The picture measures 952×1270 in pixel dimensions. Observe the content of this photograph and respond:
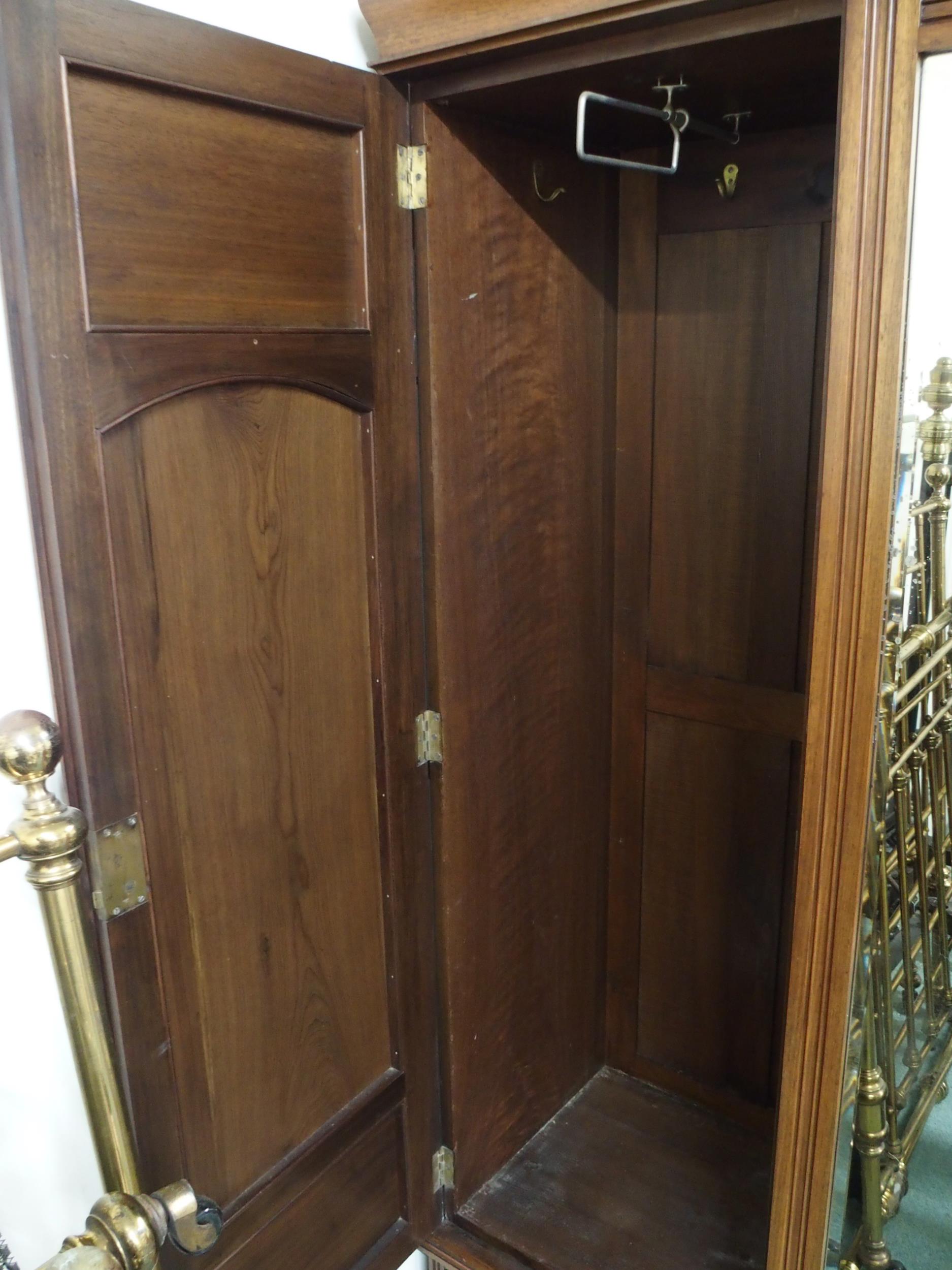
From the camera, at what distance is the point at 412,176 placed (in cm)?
140

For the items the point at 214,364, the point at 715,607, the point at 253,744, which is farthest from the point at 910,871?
the point at 214,364

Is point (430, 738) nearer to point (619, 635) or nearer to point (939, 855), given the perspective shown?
point (619, 635)

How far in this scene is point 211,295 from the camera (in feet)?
3.80

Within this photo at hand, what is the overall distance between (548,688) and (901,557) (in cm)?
78

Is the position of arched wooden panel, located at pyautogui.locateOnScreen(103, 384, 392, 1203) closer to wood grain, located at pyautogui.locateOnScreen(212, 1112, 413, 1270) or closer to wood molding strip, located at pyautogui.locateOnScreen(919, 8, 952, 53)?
wood grain, located at pyautogui.locateOnScreen(212, 1112, 413, 1270)

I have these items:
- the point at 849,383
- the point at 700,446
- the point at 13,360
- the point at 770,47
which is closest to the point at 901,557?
the point at 849,383

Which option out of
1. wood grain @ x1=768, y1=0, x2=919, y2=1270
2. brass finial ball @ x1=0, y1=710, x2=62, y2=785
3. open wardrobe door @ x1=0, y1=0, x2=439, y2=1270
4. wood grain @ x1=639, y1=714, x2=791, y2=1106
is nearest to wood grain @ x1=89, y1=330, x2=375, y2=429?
open wardrobe door @ x1=0, y1=0, x2=439, y2=1270

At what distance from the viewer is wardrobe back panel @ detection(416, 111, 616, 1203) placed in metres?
1.51

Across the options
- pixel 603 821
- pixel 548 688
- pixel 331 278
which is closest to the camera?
pixel 331 278

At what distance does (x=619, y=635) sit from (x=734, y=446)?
1.40 ft

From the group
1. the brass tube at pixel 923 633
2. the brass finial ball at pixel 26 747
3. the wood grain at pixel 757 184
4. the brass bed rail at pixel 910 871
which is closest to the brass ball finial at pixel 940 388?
the brass bed rail at pixel 910 871

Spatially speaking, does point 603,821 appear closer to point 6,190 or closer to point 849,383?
point 849,383

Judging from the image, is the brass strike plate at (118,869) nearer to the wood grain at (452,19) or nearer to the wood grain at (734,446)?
the wood grain at (452,19)

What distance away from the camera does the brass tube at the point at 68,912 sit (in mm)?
980
